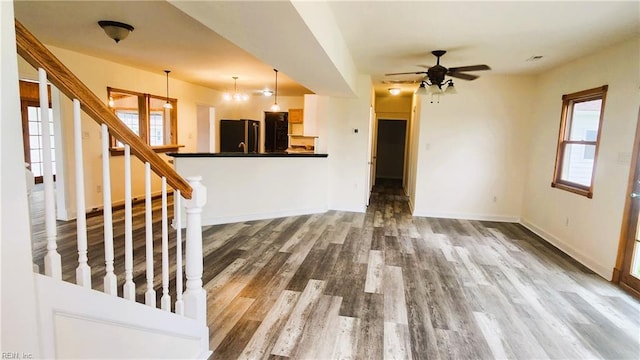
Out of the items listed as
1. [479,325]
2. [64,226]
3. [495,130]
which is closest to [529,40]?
[495,130]

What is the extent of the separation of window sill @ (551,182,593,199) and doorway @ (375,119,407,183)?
607 centimetres

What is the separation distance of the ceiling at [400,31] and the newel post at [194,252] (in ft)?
3.35

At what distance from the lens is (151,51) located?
14.6 feet

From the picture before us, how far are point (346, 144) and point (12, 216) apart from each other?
17.2ft

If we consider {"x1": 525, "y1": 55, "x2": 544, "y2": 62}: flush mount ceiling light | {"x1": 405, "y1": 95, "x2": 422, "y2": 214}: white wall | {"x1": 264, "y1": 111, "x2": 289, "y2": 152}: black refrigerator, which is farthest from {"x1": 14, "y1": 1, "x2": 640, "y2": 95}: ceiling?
{"x1": 264, "y1": 111, "x2": 289, "y2": 152}: black refrigerator

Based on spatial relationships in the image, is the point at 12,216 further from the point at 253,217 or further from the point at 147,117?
the point at 147,117

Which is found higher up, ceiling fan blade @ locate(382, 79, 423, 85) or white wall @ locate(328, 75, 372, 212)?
ceiling fan blade @ locate(382, 79, 423, 85)

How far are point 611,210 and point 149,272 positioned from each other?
4192 millimetres

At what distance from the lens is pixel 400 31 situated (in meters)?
3.23

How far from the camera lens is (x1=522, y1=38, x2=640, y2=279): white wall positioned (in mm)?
3311

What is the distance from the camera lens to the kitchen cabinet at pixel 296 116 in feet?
28.2

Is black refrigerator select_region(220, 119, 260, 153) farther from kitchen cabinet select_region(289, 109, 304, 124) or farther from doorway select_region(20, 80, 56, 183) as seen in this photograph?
doorway select_region(20, 80, 56, 183)

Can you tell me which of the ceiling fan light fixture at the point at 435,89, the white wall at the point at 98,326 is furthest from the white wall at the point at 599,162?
the white wall at the point at 98,326

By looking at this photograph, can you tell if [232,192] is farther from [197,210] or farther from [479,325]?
[479,325]
